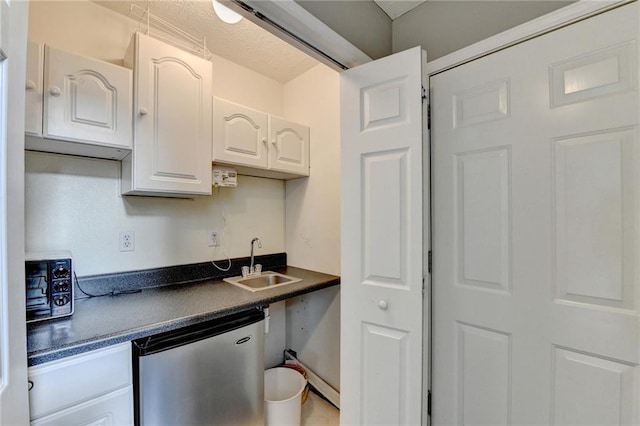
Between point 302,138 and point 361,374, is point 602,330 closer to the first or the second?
point 361,374

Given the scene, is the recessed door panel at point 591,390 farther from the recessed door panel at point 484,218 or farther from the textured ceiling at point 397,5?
the textured ceiling at point 397,5

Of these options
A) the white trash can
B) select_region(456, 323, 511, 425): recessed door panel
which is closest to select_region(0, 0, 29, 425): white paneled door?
the white trash can

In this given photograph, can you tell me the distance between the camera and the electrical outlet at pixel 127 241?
1.63 meters

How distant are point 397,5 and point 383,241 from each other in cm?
127

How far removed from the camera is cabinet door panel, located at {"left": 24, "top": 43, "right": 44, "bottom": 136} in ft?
3.80

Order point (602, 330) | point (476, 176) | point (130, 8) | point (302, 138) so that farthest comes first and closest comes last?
1. point (302, 138)
2. point (130, 8)
3. point (476, 176)
4. point (602, 330)

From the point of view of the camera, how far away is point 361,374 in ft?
4.43

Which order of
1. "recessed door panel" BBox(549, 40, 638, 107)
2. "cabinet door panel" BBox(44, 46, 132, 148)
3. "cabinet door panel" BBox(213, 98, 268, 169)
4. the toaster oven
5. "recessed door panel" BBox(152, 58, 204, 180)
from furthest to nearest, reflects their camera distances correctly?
"cabinet door panel" BBox(213, 98, 268, 169) → "recessed door panel" BBox(152, 58, 204, 180) → "cabinet door panel" BBox(44, 46, 132, 148) → the toaster oven → "recessed door panel" BBox(549, 40, 638, 107)

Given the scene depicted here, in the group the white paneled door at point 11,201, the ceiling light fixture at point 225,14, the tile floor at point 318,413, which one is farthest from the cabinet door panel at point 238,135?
the tile floor at point 318,413

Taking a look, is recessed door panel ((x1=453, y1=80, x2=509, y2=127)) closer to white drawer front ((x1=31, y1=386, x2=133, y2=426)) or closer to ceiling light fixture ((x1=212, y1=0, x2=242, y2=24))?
ceiling light fixture ((x1=212, y1=0, x2=242, y2=24))

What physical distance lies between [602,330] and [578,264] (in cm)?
23

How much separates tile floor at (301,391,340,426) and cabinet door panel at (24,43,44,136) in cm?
221

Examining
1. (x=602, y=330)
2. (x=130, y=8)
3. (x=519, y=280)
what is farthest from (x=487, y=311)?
(x=130, y=8)

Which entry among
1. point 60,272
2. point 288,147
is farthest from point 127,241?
point 288,147
